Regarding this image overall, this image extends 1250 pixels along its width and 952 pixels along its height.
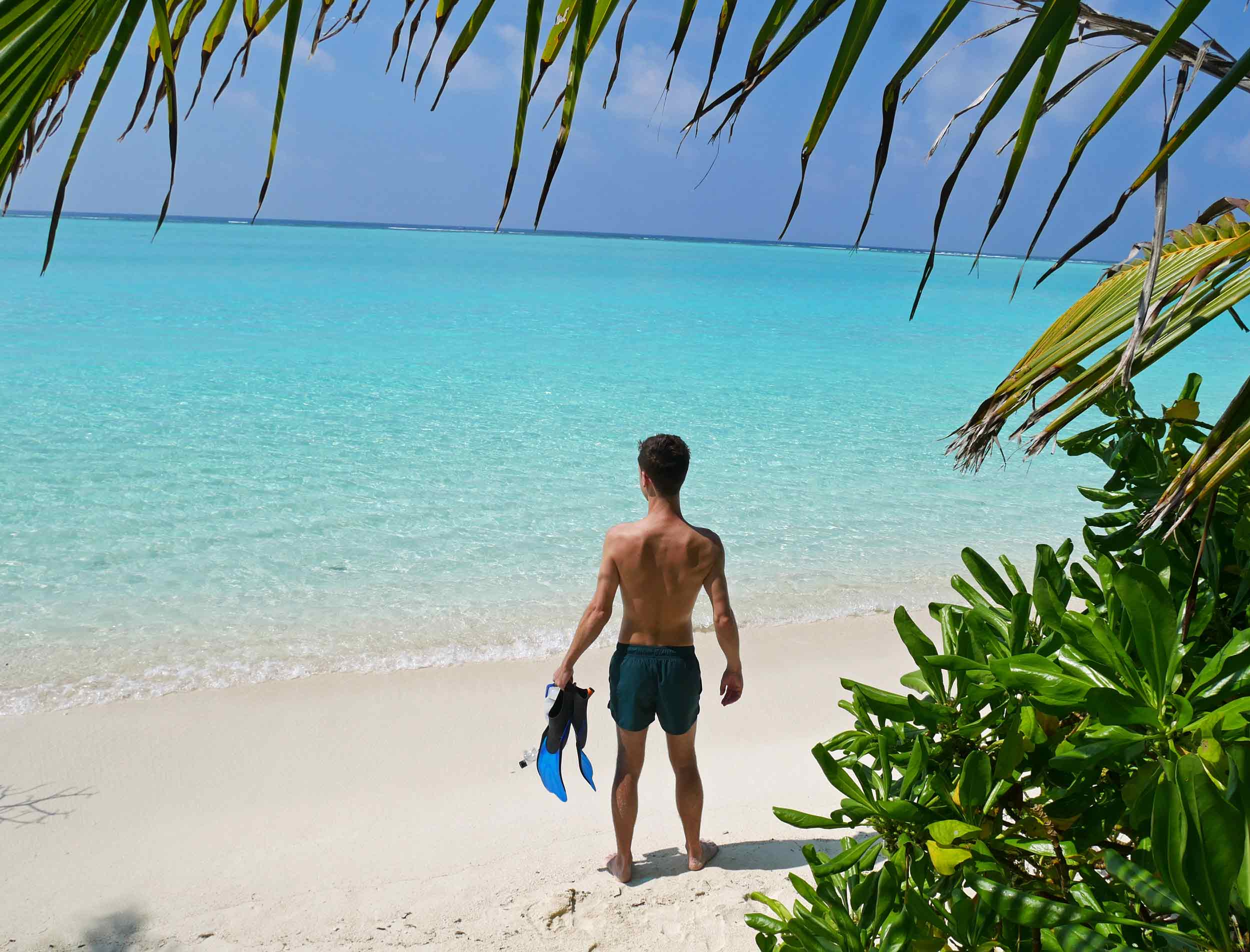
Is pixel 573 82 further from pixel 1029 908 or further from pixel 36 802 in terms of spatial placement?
pixel 36 802

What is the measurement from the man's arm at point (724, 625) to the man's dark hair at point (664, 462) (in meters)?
0.23

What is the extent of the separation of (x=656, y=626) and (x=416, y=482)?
6.12m

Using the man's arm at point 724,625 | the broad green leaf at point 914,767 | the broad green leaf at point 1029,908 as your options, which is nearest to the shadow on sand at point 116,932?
the man's arm at point 724,625

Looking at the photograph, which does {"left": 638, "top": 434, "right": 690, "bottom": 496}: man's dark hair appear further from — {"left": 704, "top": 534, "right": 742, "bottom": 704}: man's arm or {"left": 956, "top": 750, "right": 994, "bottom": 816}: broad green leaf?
{"left": 956, "top": 750, "right": 994, "bottom": 816}: broad green leaf

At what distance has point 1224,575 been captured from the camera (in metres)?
1.51

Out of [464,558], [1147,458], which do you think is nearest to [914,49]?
[1147,458]

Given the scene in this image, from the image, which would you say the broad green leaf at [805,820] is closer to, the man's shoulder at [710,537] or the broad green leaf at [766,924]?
the broad green leaf at [766,924]

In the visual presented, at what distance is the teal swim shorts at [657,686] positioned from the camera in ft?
11.1

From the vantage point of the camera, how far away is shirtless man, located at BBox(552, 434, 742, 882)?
3.34m

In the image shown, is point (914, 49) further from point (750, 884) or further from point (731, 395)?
point (731, 395)

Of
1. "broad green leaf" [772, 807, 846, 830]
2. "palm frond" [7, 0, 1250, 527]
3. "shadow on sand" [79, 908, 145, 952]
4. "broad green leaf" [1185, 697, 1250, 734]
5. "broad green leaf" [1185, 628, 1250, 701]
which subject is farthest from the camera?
"shadow on sand" [79, 908, 145, 952]

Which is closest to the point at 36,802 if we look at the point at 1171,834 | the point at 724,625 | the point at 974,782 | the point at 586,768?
the point at 586,768

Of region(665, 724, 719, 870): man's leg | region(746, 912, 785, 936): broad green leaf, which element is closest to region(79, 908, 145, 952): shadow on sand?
region(665, 724, 719, 870): man's leg

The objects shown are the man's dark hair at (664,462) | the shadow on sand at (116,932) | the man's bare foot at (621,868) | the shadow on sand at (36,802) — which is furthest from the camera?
the shadow on sand at (36,802)
